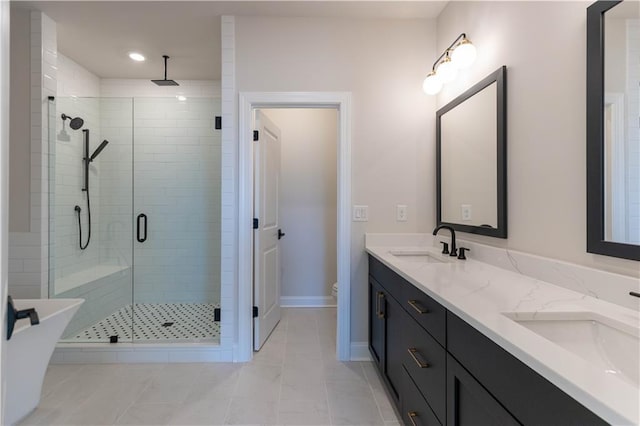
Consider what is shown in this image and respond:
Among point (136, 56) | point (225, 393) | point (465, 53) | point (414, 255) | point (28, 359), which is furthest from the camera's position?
point (136, 56)

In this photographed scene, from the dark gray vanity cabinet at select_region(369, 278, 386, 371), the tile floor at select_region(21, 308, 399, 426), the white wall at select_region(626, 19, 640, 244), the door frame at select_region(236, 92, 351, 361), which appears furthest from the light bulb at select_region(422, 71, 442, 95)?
the tile floor at select_region(21, 308, 399, 426)

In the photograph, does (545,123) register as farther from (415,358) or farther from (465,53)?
(415,358)

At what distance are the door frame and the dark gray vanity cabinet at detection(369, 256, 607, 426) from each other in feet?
1.68

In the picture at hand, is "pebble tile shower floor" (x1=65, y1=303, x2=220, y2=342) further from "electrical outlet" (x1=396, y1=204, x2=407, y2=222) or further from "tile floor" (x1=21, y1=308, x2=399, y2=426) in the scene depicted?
"electrical outlet" (x1=396, y1=204, x2=407, y2=222)

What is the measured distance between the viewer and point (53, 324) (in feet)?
5.52

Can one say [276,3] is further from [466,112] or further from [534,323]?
[534,323]

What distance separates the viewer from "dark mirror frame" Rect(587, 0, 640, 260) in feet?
3.46

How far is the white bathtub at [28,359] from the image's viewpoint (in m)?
1.56

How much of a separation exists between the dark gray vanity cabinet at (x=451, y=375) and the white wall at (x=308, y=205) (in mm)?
1746

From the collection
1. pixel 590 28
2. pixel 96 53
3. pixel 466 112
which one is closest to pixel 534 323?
pixel 590 28

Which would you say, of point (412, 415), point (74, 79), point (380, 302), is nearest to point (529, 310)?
point (412, 415)

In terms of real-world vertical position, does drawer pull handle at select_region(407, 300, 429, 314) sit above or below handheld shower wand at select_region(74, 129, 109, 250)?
below

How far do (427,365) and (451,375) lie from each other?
189 mm

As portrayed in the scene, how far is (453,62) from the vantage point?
1.86m
